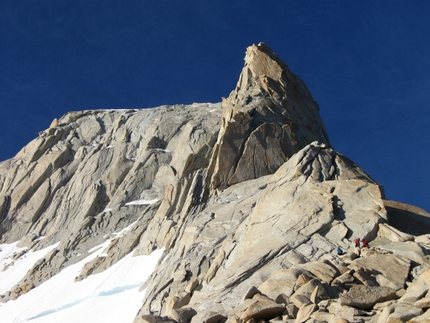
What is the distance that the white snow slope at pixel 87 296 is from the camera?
3956 centimetres

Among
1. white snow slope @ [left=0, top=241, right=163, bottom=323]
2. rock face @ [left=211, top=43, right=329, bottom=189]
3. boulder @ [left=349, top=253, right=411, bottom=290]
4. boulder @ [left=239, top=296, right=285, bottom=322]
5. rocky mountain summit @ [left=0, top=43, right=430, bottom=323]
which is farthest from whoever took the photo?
rock face @ [left=211, top=43, right=329, bottom=189]

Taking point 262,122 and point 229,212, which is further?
point 262,122

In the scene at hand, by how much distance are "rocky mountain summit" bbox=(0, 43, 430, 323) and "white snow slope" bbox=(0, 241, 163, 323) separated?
1.25 metres

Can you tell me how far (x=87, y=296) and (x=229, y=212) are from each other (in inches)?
545

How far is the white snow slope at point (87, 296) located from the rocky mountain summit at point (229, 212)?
125 centimetres

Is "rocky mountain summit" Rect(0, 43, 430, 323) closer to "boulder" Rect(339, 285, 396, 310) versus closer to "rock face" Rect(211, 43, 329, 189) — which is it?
"boulder" Rect(339, 285, 396, 310)

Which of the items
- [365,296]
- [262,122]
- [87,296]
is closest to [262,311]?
[365,296]

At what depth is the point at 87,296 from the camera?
44844mm

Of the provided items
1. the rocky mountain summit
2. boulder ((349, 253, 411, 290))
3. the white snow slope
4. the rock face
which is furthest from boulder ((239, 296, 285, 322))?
the rock face

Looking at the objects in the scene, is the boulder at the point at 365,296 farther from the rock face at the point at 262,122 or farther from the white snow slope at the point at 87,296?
the rock face at the point at 262,122

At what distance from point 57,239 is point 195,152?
58.6 ft

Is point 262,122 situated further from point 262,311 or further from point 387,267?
point 262,311

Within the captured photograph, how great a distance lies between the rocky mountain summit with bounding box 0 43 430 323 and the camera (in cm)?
2114

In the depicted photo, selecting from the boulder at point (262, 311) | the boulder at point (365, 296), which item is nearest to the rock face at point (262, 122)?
the boulder at point (262, 311)
